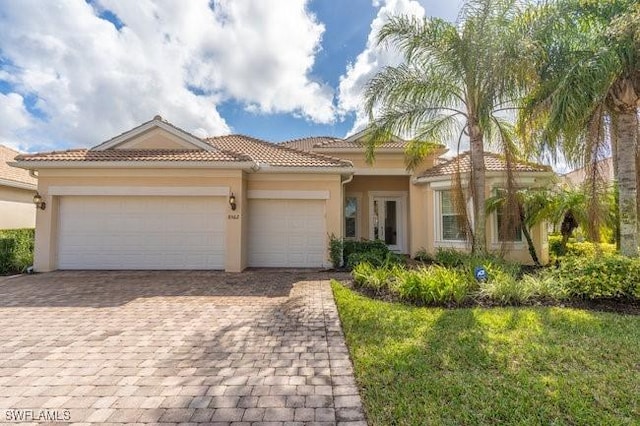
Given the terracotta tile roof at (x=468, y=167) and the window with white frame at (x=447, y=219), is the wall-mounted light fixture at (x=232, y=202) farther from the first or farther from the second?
the window with white frame at (x=447, y=219)

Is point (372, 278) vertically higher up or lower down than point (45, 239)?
lower down

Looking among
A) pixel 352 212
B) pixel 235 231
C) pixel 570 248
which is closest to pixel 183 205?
pixel 235 231

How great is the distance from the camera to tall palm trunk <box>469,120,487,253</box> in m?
9.66

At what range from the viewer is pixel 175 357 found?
4.73m

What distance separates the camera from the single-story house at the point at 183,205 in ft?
37.4

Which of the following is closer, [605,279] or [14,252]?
[605,279]

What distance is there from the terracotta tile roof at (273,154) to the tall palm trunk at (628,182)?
7765 mm

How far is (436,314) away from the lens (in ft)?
21.1

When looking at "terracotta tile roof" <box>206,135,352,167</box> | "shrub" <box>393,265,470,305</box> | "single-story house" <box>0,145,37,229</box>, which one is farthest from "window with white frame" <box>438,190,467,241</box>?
"single-story house" <box>0,145,37,229</box>

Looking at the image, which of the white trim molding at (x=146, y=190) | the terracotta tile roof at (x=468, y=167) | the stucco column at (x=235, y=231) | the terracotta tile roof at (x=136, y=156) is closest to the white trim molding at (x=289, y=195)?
the stucco column at (x=235, y=231)

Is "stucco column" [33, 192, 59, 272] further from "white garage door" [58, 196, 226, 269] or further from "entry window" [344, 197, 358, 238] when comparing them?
"entry window" [344, 197, 358, 238]

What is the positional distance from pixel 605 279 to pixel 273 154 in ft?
37.2

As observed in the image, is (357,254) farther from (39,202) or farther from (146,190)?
(39,202)

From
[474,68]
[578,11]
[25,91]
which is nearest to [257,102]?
[25,91]
